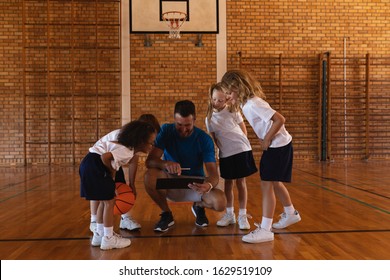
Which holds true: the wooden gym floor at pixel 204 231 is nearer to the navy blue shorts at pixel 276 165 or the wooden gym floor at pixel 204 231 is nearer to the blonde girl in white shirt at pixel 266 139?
the blonde girl in white shirt at pixel 266 139

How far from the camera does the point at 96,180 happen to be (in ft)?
7.88

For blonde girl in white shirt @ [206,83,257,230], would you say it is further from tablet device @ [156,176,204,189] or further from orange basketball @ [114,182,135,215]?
orange basketball @ [114,182,135,215]

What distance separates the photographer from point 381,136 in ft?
30.1

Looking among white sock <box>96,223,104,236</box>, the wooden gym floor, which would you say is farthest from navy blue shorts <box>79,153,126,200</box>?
the wooden gym floor

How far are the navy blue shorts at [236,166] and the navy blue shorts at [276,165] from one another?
0.35 metres

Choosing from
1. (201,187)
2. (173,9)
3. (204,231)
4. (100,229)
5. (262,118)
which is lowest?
(204,231)

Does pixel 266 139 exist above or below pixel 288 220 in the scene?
above

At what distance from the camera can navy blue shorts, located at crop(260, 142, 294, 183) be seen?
2611 mm

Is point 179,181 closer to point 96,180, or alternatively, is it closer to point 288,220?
point 96,180

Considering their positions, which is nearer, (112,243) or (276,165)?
(112,243)

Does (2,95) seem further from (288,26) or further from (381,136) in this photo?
(381,136)

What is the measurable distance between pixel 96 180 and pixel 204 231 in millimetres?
925

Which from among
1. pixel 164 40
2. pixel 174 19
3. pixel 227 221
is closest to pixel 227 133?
pixel 227 221

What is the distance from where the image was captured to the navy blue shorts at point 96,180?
2.39 metres
